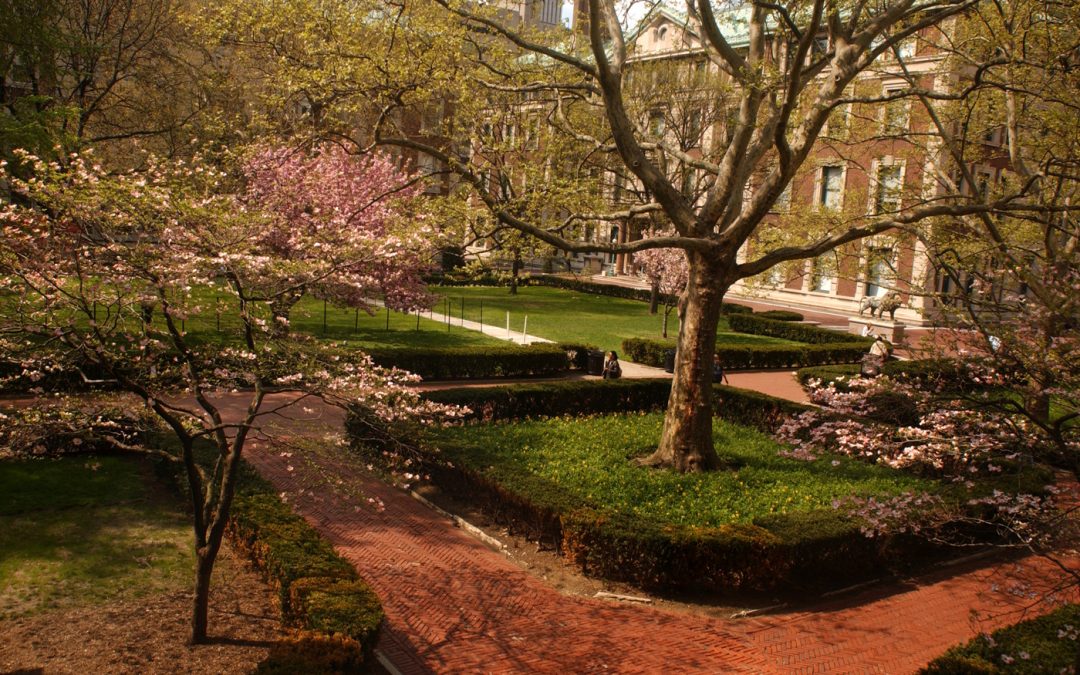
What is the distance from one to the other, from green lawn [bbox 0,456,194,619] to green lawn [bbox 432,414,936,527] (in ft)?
14.4

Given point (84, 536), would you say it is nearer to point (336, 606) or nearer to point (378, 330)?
point (336, 606)

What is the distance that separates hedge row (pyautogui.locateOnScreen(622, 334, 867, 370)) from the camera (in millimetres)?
25953

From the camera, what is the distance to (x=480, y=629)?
8.75 m

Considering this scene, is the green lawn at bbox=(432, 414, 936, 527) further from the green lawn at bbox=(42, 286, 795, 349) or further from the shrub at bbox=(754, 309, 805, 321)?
the shrub at bbox=(754, 309, 805, 321)

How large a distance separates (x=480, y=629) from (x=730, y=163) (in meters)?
8.86

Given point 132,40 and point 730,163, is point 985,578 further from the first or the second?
point 132,40

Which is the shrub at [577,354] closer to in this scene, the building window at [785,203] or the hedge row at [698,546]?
the building window at [785,203]

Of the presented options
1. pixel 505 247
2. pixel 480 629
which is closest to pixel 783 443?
A: pixel 505 247

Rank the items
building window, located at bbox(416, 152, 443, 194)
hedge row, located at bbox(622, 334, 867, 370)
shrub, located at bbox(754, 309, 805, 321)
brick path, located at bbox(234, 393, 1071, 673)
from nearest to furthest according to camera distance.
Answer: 1. brick path, located at bbox(234, 393, 1071, 673)
2. building window, located at bbox(416, 152, 443, 194)
3. hedge row, located at bbox(622, 334, 867, 370)
4. shrub, located at bbox(754, 309, 805, 321)

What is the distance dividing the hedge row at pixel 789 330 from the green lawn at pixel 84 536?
24139 millimetres

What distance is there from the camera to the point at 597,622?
9094 mm

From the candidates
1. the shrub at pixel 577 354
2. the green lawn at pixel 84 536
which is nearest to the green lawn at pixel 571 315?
the shrub at pixel 577 354

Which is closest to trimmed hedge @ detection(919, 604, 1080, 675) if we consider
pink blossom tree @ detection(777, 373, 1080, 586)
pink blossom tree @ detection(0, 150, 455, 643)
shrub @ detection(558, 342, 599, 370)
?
pink blossom tree @ detection(777, 373, 1080, 586)

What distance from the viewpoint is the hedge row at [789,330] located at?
101 ft
